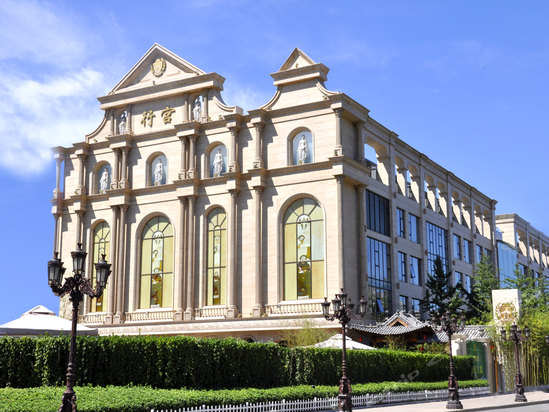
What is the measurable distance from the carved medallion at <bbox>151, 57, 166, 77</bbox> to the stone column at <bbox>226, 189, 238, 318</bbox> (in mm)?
13391

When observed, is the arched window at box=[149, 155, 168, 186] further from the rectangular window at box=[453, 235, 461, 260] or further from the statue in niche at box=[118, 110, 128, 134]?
the rectangular window at box=[453, 235, 461, 260]

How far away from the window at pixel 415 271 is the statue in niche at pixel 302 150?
14634 mm

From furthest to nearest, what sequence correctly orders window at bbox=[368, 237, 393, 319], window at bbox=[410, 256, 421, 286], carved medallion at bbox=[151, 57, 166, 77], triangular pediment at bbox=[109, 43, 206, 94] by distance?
1. window at bbox=[410, 256, 421, 286]
2. carved medallion at bbox=[151, 57, 166, 77]
3. triangular pediment at bbox=[109, 43, 206, 94]
4. window at bbox=[368, 237, 393, 319]

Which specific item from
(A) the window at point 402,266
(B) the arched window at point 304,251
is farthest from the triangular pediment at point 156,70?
(A) the window at point 402,266

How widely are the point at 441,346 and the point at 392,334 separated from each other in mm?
3147

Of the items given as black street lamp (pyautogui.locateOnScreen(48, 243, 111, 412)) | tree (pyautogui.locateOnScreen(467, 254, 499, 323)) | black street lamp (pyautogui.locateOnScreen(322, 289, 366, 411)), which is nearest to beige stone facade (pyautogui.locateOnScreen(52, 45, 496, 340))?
tree (pyautogui.locateOnScreen(467, 254, 499, 323))

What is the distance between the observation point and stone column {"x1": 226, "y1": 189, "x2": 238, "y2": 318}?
163ft

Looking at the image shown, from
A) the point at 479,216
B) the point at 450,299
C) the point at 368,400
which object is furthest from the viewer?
the point at 479,216

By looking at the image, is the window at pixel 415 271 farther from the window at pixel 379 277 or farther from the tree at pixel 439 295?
the window at pixel 379 277

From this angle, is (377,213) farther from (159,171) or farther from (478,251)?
(478,251)

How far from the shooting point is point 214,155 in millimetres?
54219

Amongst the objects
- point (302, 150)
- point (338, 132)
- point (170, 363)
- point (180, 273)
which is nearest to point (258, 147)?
point (302, 150)

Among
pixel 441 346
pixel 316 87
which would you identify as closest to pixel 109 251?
pixel 316 87

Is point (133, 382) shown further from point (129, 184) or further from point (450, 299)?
point (450, 299)
